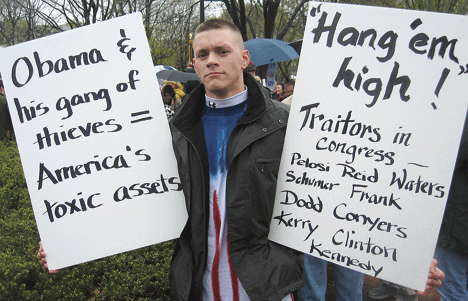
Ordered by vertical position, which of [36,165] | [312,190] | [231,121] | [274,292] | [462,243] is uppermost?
[231,121]

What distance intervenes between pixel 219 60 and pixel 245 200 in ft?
2.20

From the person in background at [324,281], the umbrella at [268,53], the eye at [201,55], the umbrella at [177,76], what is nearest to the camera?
the eye at [201,55]

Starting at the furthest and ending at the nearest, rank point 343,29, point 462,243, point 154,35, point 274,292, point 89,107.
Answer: point 154,35 < point 462,243 < point 89,107 < point 343,29 < point 274,292

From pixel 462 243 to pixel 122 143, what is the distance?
7.18 ft

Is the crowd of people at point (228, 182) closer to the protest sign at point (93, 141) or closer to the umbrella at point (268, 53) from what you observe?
the protest sign at point (93, 141)

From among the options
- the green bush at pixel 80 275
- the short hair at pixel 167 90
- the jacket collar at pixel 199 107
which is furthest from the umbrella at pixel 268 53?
the jacket collar at pixel 199 107

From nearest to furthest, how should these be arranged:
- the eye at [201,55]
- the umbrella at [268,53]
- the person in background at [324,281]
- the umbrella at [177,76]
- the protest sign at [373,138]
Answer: the protest sign at [373,138]
the eye at [201,55]
the person in background at [324,281]
the umbrella at [268,53]
the umbrella at [177,76]

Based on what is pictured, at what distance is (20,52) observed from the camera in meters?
1.78

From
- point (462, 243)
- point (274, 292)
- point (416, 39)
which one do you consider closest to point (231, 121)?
point (274, 292)

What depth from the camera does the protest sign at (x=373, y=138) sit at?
158cm

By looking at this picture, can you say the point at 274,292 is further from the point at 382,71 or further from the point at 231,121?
the point at 382,71

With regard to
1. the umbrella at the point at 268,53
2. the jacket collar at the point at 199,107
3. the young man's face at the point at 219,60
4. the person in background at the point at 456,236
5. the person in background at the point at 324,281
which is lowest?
the person in background at the point at 324,281

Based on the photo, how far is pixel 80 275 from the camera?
9.14 feet

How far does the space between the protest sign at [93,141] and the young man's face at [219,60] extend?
34 centimetres
